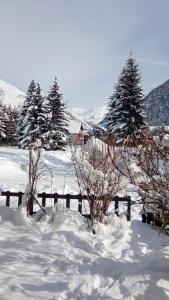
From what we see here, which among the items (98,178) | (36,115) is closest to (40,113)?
(36,115)

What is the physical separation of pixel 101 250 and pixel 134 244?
3.01 ft

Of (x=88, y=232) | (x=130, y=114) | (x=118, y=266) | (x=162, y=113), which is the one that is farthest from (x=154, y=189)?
(x=162, y=113)

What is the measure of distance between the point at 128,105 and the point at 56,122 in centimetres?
772

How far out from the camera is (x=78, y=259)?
592 cm

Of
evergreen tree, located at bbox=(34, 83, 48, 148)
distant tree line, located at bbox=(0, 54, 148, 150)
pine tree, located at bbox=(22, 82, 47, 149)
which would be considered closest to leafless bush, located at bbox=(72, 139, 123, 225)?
distant tree line, located at bbox=(0, 54, 148, 150)

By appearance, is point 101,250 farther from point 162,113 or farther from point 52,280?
point 162,113

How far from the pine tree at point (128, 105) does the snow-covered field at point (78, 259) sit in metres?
19.5

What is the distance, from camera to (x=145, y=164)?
4.66 meters

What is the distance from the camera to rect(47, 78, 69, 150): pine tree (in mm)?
32438

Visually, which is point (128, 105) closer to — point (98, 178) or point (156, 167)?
point (98, 178)

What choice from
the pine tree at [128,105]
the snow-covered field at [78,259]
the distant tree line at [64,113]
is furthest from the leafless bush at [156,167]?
the pine tree at [128,105]

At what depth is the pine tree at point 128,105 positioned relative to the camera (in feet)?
93.1

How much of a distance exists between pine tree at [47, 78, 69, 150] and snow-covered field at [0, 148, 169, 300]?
23.6 metres

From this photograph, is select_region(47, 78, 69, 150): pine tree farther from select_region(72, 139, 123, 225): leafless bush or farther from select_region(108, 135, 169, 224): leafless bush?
select_region(108, 135, 169, 224): leafless bush
